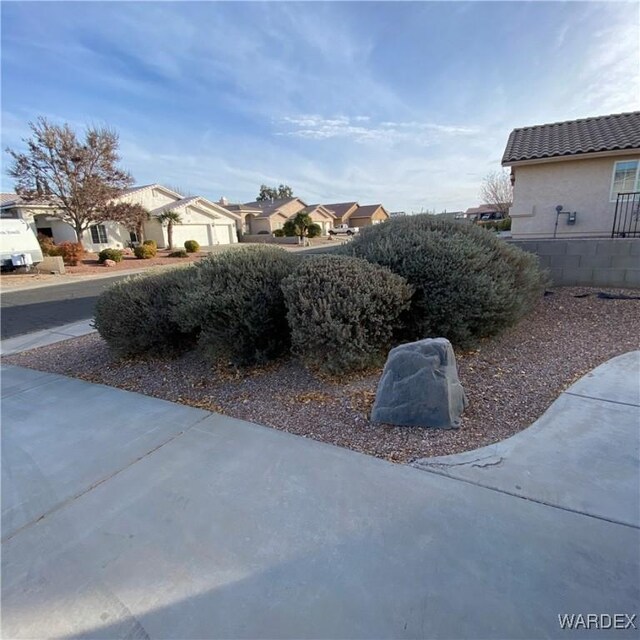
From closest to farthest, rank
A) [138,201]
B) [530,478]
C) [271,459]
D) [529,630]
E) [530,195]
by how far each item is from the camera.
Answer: [529,630] → [530,478] → [271,459] → [530,195] → [138,201]

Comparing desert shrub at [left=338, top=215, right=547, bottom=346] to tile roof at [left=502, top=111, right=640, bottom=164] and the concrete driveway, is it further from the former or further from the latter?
tile roof at [left=502, top=111, right=640, bottom=164]

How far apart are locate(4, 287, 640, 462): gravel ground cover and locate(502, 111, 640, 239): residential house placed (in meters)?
5.61

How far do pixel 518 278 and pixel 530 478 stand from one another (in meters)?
3.03

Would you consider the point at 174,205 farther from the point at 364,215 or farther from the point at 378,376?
the point at 364,215

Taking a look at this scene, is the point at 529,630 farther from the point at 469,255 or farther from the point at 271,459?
the point at 469,255

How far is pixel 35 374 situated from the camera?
198 inches

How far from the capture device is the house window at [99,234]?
86.4 ft

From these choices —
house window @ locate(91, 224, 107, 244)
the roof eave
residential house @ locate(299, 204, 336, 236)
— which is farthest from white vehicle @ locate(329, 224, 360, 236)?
the roof eave

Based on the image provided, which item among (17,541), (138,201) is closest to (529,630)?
(17,541)

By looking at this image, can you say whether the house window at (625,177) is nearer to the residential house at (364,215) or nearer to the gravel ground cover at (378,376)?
the gravel ground cover at (378,376)

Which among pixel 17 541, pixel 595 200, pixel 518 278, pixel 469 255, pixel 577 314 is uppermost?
pixel 595 200

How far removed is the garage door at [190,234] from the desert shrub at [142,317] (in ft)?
91.9

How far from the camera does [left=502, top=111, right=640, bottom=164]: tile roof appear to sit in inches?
386

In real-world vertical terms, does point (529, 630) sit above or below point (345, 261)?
below
